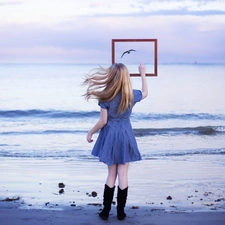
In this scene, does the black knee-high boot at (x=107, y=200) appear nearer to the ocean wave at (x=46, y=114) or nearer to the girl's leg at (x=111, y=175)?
the girl's leg at (x=111, y=175)

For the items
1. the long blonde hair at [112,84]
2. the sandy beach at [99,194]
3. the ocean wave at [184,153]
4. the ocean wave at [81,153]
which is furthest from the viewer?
the ocean wave at [184,153]

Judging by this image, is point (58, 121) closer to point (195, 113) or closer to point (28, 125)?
point (28, 125)

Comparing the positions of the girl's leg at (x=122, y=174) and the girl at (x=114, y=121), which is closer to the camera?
the girl at (x=114, y=121)

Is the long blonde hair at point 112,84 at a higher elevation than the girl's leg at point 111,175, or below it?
higher

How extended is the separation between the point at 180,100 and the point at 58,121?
34.2 ft

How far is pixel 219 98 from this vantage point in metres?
33.1

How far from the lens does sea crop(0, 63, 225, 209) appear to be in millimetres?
12640

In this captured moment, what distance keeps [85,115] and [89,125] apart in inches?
147

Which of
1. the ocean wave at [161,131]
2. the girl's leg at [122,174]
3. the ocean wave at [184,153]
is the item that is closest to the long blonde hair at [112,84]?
the girl's leg at [122,174]

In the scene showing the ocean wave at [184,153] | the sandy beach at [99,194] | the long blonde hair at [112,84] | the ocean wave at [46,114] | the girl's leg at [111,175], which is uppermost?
the long blonde hair at [112,84]

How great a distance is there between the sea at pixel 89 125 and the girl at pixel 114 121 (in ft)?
0.81

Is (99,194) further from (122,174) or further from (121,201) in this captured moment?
(122,174)

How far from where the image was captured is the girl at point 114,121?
5.82m

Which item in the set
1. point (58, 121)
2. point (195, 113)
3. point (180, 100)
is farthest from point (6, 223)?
point (180, 100)
